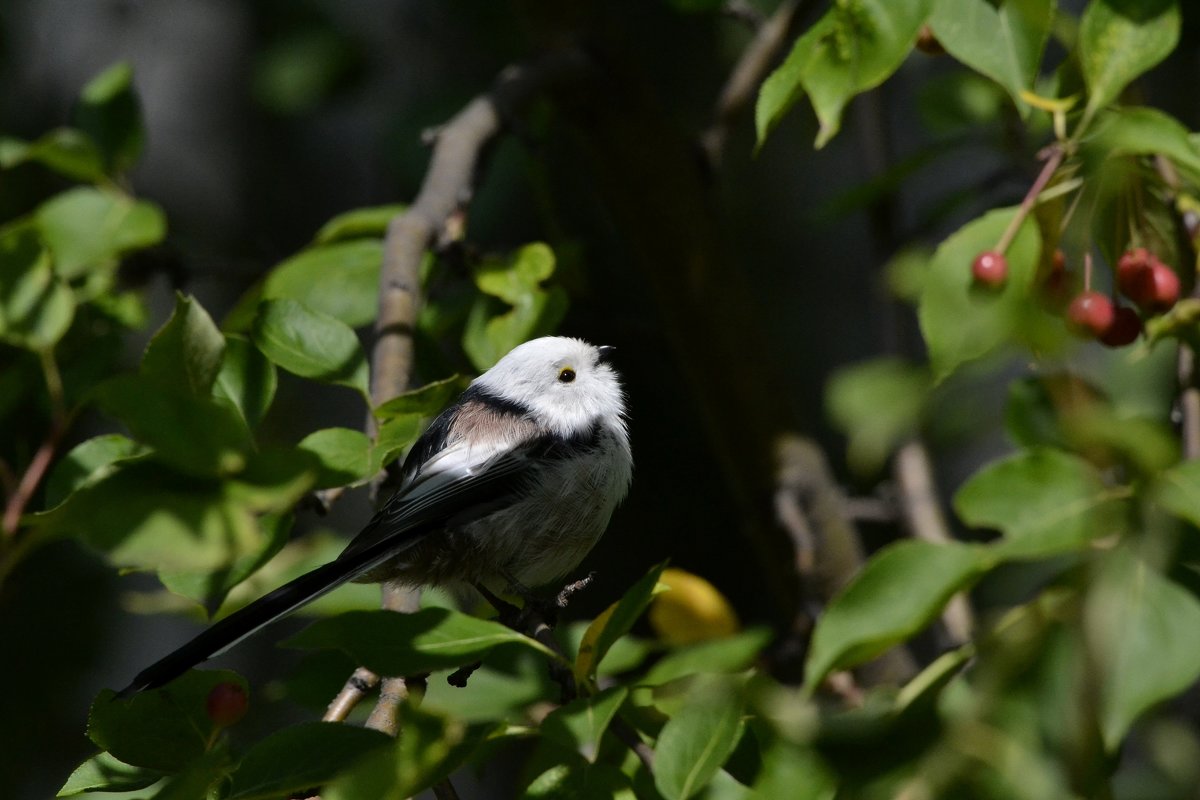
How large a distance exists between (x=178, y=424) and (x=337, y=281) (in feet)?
2.98

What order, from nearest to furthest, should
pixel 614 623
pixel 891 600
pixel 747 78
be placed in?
pixel 891 600
pixel 614 623
pixel 747 78

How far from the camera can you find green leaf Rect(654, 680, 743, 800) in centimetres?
99

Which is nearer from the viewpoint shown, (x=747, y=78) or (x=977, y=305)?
(x=977, y=305)

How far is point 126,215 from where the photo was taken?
69.0 inches

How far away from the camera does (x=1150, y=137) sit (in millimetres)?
1049

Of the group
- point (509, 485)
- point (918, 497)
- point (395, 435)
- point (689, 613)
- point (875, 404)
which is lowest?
point (918, 497)

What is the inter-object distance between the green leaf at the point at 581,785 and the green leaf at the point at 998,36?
71 centimetres

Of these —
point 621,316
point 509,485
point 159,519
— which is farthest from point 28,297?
point 621,316

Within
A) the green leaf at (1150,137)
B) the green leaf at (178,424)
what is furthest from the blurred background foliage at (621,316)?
the green leaf at (1150,137)

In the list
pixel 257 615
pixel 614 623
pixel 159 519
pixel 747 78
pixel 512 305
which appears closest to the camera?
pixel 159 519

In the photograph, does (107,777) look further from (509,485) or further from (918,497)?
(918,497)

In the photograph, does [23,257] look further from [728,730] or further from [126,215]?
[728,730]

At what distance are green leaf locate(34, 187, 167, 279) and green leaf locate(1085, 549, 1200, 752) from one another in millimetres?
1343

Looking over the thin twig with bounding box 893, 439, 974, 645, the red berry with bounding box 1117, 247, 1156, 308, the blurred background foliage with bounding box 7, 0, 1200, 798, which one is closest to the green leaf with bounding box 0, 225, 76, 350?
the blurred background foliage with bounding box 7, 0, 1200, 798
